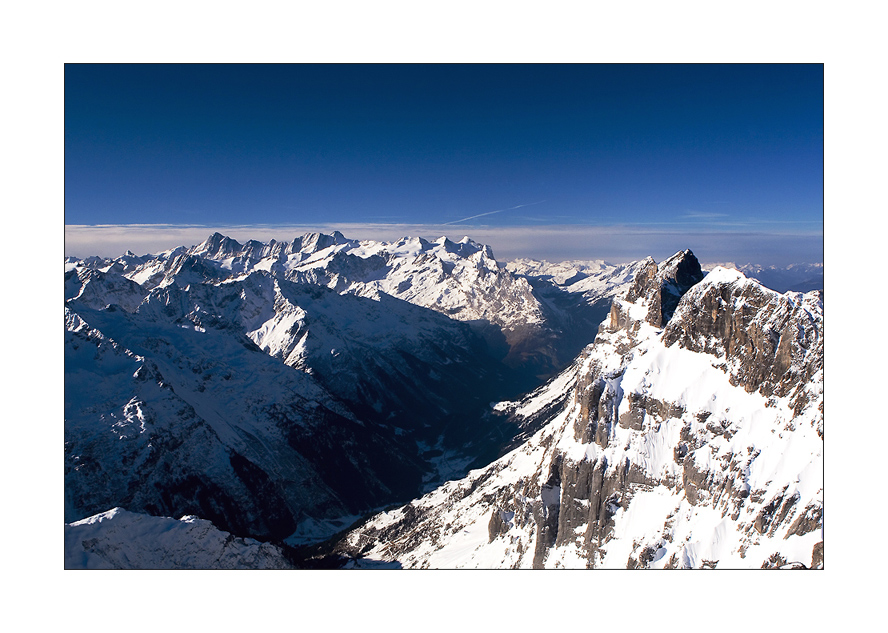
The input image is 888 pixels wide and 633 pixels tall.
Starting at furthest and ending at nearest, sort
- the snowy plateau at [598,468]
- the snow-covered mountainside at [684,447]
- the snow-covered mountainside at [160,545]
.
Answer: the snowy plateau at [598,468]
the snow-covered mountainside at [684,447]
the snow-covered mountainside at [160,545]

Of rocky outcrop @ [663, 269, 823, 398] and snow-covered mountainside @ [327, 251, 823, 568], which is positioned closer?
snow-covered mountainside @ [327, 251, 823, 568]

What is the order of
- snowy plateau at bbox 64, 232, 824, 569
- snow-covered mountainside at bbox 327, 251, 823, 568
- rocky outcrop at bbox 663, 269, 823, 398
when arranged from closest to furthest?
1. snow-covered mountainside at bbox 327, 251, 823, 568
2. snowy plateau at bbox 64, 232, 824, 569
3. rocky outcrop at bbox 663, 269, 823, 398

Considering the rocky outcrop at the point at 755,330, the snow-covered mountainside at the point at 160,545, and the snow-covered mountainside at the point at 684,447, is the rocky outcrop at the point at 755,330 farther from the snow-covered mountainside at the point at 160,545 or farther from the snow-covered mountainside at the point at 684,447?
the snow-covered mountainside at the point at 160,545

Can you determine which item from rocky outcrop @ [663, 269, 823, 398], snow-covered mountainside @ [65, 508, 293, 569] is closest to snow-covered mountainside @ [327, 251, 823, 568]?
rocky outcrop @ [663, 269, 823, 398]

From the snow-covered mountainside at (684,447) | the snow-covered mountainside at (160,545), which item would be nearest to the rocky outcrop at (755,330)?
the snow-covered mountainside at (684,447)

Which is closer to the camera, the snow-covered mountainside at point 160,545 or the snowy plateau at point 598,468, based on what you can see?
the snow-covered mountainside at point 160,545

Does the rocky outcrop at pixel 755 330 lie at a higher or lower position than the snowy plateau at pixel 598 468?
higher

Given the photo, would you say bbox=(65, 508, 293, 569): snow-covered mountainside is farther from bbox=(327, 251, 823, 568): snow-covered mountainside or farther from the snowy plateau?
bbox=(327, 251, 823, 568): snow-covered mountainside
